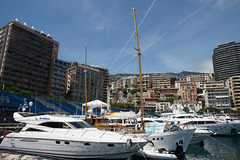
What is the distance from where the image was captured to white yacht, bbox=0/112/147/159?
33.8 ft

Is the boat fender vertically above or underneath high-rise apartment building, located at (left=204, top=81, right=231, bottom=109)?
underneath

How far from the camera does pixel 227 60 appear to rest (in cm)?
14838

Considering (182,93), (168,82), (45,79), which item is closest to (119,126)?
(45,79)

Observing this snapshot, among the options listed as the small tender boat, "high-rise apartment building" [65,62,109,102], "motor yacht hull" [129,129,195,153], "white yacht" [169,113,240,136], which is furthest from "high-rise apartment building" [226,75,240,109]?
the small tender boat

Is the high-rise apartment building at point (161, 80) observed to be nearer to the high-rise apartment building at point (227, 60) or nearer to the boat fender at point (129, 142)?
the high-rise apartment building at point (227, 60)

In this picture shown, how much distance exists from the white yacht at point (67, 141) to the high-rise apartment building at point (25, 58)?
2255 inches

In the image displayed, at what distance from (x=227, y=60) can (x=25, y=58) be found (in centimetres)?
15742

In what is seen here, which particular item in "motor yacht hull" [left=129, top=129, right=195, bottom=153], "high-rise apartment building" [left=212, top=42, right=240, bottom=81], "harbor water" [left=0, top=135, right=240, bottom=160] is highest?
"high-rise apartment building" [left=212, top=42, right=240, bottom=81]

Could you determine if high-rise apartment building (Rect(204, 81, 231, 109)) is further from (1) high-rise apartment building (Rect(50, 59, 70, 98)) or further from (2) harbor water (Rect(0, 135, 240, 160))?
(2) harbor water (Rect(0, 135, 240, 160))

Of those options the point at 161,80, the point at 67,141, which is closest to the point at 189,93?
the point at 161,80

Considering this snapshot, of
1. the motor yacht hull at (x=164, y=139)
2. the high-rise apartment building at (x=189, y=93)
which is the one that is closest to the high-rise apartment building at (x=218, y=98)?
the high-rise apartment building at (x=189, y=93)

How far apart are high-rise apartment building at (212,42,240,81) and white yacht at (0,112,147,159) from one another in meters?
165

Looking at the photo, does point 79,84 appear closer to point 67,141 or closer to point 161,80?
point 67,141

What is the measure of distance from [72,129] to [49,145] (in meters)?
1.71
